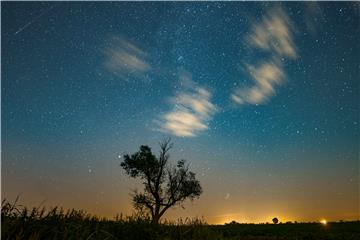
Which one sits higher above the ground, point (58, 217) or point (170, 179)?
point (170, 179)

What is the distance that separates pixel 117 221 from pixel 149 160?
40.7 metres

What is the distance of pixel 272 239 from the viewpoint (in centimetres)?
1975

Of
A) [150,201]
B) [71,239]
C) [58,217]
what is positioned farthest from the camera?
[150,201]

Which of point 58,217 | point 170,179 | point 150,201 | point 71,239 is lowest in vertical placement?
point 71,239

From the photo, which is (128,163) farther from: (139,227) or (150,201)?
(139,227)

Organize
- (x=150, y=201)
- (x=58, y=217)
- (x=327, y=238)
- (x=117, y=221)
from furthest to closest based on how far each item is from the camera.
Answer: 1. (x=150, y=201)
2. (x=327, y=238)
3. (x=117, y=221)
4. (x=58, y=217)

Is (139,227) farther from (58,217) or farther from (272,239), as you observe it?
(272,239)

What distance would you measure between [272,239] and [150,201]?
29141 mm

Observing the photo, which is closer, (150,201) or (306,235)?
(306,235)

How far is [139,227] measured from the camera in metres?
8.46

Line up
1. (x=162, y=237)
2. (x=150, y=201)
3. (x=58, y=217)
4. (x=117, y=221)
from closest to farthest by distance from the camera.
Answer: (x=58, y=217), (x=162, y=237), (x=117, y=221), (x=150, y=201)

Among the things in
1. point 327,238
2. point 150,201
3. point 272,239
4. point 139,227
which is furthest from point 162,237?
point 150,201

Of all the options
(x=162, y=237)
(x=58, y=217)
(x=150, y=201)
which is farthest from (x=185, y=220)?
(x=150, y=201)

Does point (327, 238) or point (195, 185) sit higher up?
point (195, 185)
